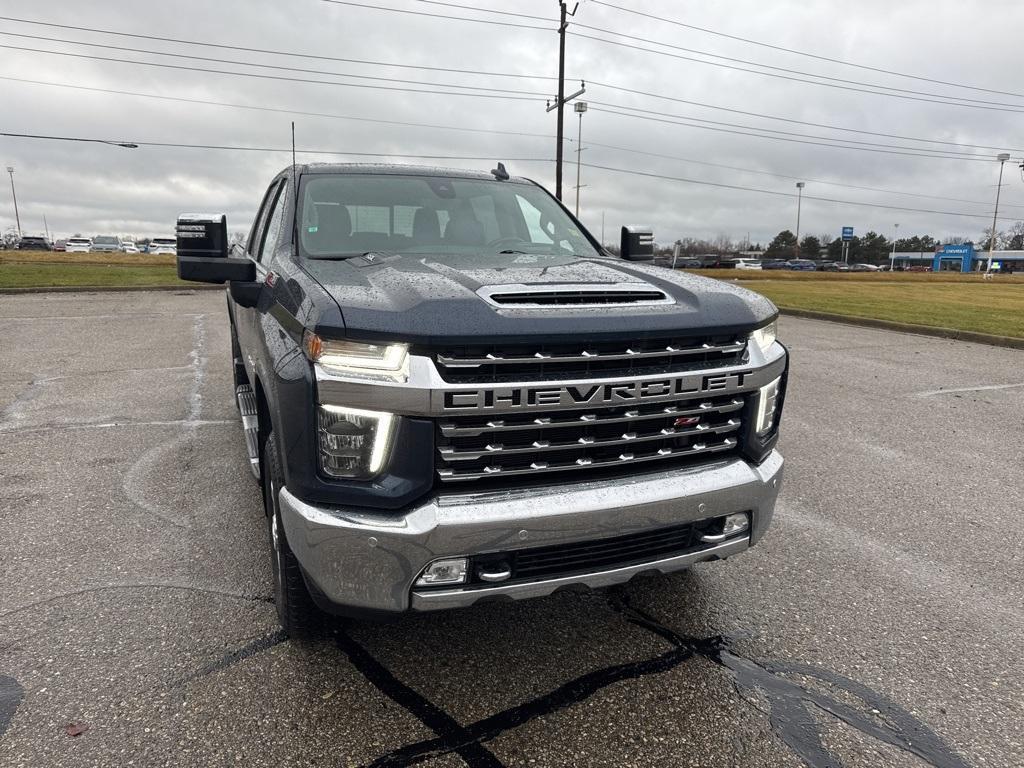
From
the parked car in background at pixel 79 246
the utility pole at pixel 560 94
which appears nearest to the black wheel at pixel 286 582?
the utility pole at pixel 560 94

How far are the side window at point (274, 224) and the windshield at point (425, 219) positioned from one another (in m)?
0.19

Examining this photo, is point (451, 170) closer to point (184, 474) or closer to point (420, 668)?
point (184, 474)

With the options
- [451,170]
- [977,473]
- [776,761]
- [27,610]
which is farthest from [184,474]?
[977,473]

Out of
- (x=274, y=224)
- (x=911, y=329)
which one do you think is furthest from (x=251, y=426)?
(x=911, y=329)

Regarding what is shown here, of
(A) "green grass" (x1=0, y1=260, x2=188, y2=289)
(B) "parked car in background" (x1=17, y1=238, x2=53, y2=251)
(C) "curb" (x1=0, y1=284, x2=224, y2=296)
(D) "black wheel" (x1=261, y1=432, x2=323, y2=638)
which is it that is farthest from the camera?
(B) "parked car in background" (x1=17, y1=238, x2=53, y2=251)

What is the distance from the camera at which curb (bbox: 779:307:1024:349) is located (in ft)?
35.7

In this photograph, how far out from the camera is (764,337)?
265 centimetres

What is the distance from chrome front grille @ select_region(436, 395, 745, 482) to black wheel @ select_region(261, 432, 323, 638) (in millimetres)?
666

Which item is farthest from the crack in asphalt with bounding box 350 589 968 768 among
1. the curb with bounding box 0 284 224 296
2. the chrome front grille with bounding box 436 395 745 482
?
the curb with bounding box 0 284 224 296

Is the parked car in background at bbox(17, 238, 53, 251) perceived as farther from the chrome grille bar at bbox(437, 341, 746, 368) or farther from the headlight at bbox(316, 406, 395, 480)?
the chrome grille bar at bbox(437, 341, 746, 368)

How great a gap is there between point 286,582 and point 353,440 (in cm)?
74

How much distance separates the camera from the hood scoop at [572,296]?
227 centimetres

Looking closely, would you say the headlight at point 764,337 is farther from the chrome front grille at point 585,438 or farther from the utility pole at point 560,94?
the utility pole at point 560,94

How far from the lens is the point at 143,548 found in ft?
11.1
